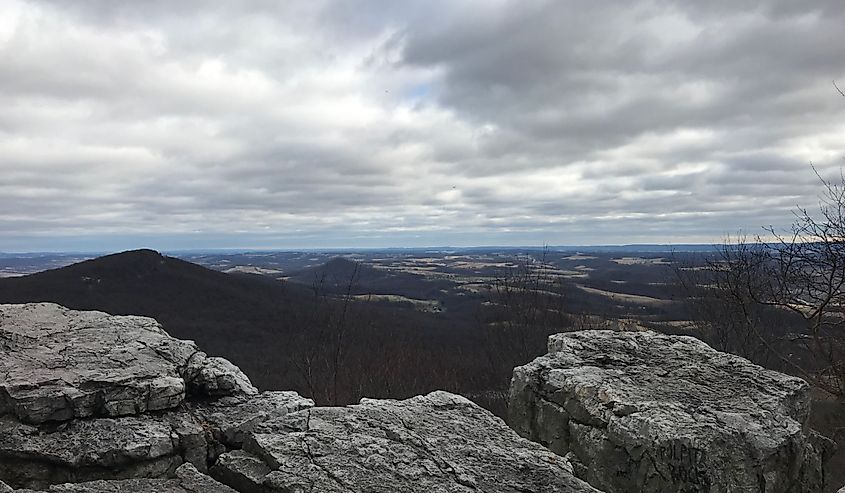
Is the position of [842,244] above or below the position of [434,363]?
above

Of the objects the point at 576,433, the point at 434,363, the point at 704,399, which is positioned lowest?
the point at 434,363

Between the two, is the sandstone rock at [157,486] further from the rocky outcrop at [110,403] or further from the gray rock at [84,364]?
the gray rock at [84,364]

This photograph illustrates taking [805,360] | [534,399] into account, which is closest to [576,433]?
[534,399]

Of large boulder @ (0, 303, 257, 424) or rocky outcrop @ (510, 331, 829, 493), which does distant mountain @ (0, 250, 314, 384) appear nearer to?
large boulder @ (0, 303, 257, 424)

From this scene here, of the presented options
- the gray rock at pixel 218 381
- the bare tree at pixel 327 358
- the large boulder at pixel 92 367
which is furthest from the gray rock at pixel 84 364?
the bare tree at pixel 327 358

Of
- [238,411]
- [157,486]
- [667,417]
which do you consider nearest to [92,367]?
[238,411]

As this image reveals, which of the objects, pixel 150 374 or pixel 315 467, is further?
pixel 150 374

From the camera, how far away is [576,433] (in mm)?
8047

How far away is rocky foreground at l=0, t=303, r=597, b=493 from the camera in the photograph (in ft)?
17.1

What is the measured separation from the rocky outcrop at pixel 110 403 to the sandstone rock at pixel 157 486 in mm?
1192

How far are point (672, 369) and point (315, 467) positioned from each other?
6.08 meters

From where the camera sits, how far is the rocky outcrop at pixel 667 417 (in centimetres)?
692

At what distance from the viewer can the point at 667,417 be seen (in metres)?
7.30

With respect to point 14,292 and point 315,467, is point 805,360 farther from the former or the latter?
point 14,292
